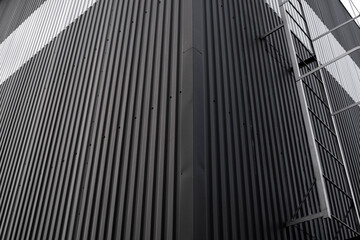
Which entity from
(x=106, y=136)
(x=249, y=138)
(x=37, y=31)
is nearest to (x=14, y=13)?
(x=37, y=31)

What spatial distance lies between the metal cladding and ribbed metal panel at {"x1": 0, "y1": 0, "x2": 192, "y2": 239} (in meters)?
0.03

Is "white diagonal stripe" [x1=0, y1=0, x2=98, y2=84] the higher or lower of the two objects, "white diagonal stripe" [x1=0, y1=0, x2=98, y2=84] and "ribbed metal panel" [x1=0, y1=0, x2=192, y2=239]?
the higher

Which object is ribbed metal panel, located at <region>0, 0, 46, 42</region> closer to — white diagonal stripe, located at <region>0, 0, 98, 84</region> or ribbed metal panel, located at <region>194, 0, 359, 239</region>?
white diagonal stripe, located at <region>0, 0, 98, 84</region>

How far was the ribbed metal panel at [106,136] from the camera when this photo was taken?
638 cm

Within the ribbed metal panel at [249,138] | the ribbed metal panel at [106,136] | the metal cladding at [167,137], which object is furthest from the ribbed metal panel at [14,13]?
the ribbed metal panel at [249,138]

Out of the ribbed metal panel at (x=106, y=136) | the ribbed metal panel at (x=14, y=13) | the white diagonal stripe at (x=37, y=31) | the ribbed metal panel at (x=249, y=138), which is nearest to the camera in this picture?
the ribbed metal panel at (x=249, y=138)

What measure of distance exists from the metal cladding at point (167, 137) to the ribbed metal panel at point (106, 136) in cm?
3

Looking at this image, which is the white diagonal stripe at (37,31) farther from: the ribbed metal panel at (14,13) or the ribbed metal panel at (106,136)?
the ribbed metal panel at (106,136)

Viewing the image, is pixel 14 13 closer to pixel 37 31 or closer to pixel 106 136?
pixel 37 31

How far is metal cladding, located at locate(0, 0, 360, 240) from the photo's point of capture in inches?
246

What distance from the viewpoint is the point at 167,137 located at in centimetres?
666

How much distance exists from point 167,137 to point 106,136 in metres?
1.76

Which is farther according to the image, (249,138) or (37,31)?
(37,31)

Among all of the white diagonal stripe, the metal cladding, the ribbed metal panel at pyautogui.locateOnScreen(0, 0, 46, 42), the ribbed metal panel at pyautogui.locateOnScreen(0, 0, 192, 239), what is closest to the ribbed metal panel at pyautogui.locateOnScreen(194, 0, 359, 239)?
the metal cladding
